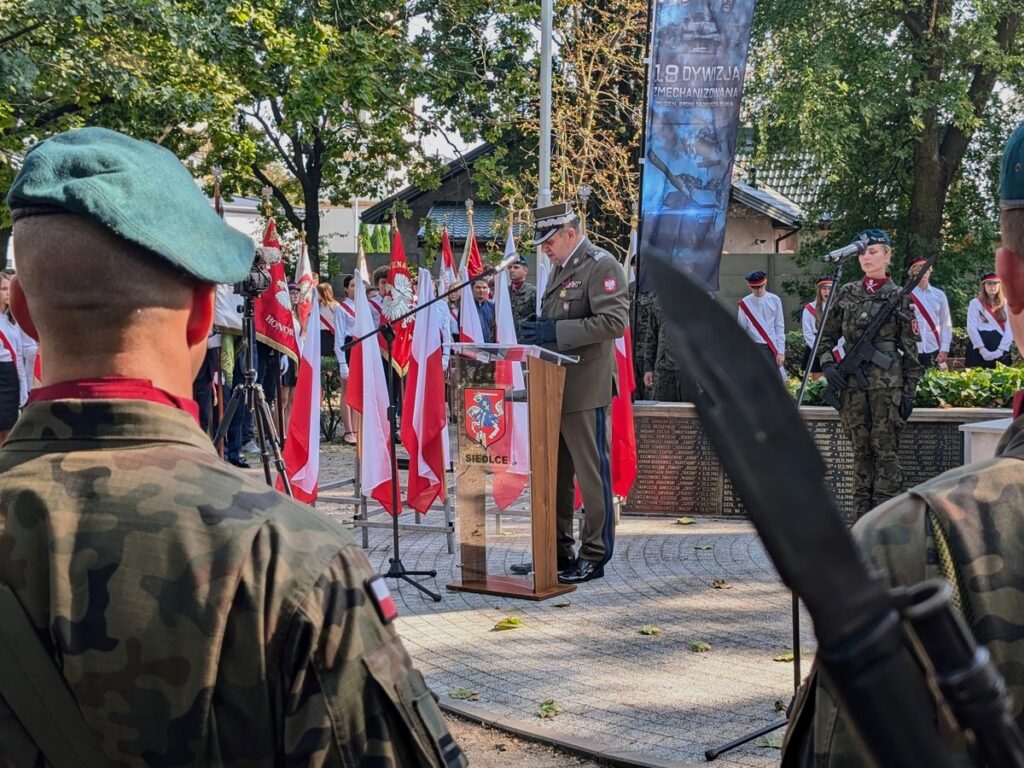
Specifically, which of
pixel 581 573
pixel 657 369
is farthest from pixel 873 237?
pixel 657 369

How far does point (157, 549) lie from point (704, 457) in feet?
31.7

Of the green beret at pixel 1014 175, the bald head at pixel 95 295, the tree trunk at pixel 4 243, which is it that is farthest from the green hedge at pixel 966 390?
the tree trunk at pixel 4 243

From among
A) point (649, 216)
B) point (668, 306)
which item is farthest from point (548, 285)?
point (668, 306)

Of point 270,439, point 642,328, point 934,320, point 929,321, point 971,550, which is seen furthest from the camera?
point 934,320

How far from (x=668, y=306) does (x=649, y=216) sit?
11456 millimetres

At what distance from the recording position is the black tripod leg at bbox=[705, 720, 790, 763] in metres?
5.05

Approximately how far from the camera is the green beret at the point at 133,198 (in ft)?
5.79

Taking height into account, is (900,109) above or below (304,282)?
above

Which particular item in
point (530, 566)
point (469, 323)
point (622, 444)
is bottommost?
point (530, 566)

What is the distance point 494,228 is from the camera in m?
25.4

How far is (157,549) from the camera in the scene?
5.41ft

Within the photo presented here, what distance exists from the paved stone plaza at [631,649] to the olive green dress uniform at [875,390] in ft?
4.41

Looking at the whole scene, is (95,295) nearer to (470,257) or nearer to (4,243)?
(470,257)

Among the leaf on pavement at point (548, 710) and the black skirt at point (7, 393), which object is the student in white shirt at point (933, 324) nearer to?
the black skirt at point (7, 393)
